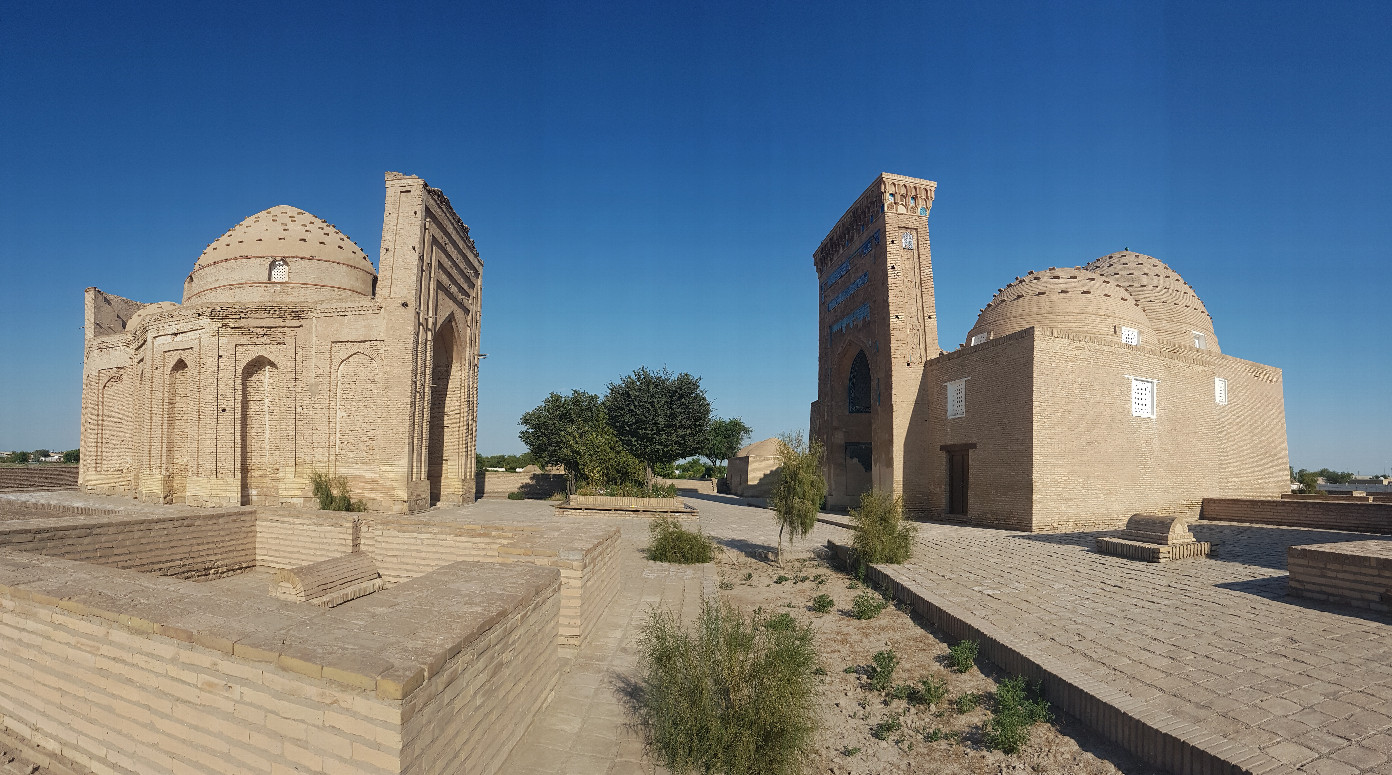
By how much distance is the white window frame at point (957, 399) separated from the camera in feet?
53.0

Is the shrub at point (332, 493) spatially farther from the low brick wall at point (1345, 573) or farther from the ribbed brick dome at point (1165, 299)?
the ribbed brick dome at point (1165, 299)

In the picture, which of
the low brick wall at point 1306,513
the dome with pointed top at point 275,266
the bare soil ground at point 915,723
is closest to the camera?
the bare soil ground at point 915,723

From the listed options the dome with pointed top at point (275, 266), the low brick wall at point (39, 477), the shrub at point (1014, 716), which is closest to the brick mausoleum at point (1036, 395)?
the shrub at point (1014, 716)

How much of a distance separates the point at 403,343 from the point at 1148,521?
54.8 ft

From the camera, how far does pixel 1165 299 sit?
20906 millimetres

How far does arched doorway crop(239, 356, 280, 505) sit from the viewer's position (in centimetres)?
1678

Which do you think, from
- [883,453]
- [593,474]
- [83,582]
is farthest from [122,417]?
[883,453]

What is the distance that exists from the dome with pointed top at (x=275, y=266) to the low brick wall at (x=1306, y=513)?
2350cm

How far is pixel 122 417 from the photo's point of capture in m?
20.4

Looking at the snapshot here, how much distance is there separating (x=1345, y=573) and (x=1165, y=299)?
18127mm

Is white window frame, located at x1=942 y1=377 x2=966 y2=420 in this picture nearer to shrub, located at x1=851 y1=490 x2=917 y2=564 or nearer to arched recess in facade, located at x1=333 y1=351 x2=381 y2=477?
shrub, located at x1=851 y1=490 x2=917 y2=564

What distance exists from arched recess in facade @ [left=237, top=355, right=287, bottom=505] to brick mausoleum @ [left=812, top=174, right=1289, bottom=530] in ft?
55.6

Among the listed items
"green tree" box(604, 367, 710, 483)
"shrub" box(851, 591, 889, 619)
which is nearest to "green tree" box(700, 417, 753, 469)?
"green tree" box(604, 367, 710, 483)

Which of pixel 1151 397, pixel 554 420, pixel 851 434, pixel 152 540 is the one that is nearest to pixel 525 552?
pixel 152 540
